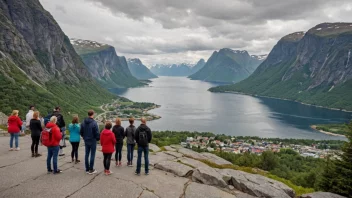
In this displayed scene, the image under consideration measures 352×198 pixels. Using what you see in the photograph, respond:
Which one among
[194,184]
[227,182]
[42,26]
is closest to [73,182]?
[194,184]

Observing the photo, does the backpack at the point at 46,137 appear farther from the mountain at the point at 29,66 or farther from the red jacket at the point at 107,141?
the mountain at the point at 29,66

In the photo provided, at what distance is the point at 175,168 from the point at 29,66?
513ft

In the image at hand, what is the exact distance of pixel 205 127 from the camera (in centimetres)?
13175

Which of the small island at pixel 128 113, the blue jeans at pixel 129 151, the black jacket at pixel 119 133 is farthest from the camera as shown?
the small island at pixel 128 113

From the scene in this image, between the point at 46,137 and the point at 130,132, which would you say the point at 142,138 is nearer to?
the point at 130,132

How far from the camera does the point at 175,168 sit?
16031mm

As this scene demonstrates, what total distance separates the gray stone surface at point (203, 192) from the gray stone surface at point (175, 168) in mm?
1351

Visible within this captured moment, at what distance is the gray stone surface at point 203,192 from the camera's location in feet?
41.8

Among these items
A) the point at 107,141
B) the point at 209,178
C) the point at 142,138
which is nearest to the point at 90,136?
the point at 107,141

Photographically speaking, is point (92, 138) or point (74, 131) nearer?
point (92, 138)

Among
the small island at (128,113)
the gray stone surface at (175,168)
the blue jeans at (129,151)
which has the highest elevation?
the blue jeans at (129,151)

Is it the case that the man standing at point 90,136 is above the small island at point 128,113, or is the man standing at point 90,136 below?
above

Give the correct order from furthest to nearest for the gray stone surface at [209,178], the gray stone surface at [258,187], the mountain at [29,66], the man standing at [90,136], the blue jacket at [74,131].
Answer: the mountain at [29,66], the blue jacket at [74,131], the gray stone surface at [209,178], the gray stone surface at [258,187], the man standing at [90,136]

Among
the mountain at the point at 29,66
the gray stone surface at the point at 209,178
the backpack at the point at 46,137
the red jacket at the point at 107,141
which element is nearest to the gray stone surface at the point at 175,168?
the gray stone surface at the point at 209,178
